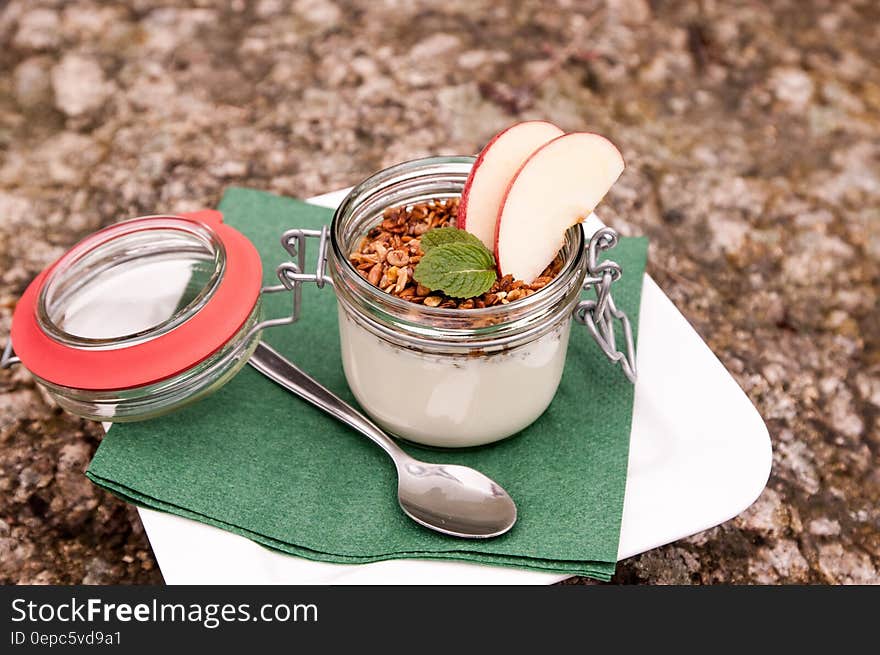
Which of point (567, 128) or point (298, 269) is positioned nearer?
point (298, 269)

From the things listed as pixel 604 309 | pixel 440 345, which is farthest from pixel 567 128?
pixel 440 345

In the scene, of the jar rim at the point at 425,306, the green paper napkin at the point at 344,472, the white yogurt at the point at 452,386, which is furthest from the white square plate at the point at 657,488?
the jar rim at the point at 425,306

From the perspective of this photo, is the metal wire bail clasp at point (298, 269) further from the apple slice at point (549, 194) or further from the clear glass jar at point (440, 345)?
the apple slice at point (549, 194)

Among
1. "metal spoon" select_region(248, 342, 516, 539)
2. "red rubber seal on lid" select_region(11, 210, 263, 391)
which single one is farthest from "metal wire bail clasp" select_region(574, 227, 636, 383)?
"red rubber seal on lid" select_region(11, 210, 263, 391)

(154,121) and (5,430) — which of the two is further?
(154,121)

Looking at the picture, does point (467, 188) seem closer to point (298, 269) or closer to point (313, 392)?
point (298, 269)

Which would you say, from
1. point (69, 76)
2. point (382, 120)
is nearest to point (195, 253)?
point (382, 120)

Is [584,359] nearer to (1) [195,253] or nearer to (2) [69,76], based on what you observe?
(1) [195,253]

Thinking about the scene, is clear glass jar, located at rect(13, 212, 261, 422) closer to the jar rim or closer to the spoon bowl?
the jar rim
